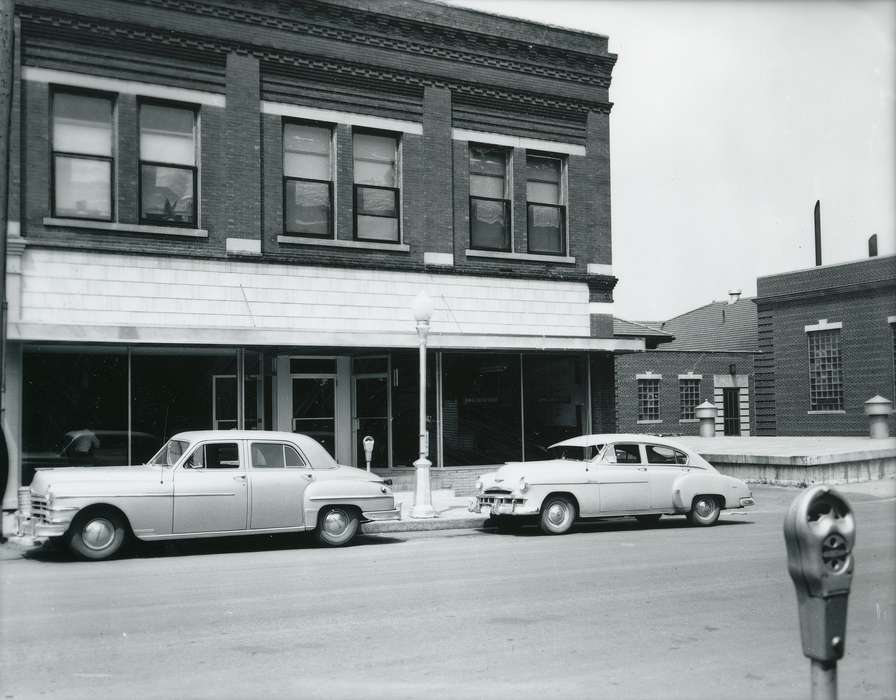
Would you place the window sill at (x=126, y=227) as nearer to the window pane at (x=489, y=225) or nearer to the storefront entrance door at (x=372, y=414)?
the storefront entrance door at (x=372, y=414)

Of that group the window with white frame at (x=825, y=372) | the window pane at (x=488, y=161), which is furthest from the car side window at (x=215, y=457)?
the window with white frame at (x=825, y=372)

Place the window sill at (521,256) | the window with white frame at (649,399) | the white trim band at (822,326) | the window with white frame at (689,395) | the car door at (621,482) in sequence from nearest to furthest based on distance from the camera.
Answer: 1. the car door at (621,482)
2. the window sill at (521,256)
3. the white trim band at (822,326)
4. the window with white frame at (649,399)
5. the window with white frame at (689,395)

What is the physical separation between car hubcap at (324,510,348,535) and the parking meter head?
10.2m

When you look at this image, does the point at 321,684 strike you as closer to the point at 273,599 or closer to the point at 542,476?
the point at 273,599

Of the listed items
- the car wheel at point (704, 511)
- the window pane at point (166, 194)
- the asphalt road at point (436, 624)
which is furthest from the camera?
the window pane at point (166, 194)

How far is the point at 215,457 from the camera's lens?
12.7 metres

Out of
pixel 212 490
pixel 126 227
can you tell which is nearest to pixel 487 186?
pixel 126 227

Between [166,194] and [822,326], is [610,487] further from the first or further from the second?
[822,326]

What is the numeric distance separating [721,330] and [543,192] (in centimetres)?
2405

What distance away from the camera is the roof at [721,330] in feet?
135

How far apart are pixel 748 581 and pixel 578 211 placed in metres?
13.2

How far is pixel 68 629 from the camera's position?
25.1ft

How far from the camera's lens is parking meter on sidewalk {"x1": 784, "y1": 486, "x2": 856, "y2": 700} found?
3.40 m

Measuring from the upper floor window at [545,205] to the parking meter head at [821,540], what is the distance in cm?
1775
